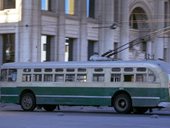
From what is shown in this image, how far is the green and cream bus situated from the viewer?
87.5 feet

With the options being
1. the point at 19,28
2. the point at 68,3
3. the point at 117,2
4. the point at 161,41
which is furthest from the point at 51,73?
the point at 161,41

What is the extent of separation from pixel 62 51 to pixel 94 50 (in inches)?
232

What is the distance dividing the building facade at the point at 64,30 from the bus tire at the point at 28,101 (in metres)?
12.2

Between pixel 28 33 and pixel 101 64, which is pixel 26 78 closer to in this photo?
pixel 101 64

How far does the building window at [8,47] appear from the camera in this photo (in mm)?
47781

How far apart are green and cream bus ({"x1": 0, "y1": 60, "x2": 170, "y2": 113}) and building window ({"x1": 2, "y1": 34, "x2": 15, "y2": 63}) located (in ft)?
54.8

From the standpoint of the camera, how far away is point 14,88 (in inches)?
1192

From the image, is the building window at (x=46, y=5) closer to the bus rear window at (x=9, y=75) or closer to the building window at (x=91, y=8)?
the building window at (x=91, y=8)

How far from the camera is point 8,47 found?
4834cm

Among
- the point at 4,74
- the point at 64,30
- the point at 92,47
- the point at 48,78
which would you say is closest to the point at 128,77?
the point at 48,78

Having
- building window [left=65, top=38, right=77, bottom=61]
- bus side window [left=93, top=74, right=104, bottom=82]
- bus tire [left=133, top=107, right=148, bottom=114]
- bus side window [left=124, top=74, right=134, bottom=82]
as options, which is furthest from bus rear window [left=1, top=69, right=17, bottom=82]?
building window [left=65, top=38, right=77, bottom=61]

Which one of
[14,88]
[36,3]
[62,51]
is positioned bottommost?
[14,88]

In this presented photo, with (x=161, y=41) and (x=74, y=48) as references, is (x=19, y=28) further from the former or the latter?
(x=161, y=41)

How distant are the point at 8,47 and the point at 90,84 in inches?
847
